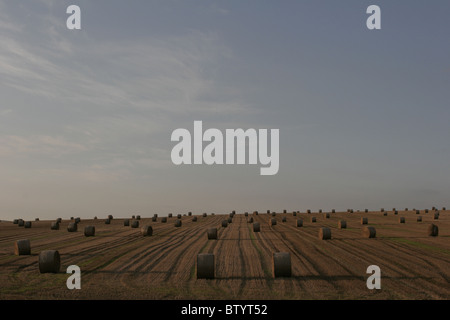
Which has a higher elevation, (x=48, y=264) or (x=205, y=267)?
(x=205, y=267)

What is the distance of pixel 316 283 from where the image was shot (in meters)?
15.1

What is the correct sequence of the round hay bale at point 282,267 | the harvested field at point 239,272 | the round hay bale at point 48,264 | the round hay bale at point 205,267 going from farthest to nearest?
the round hay bale at point 48,264 → the round hay bale at point 282,267 → the round hay bale at point 205,267 → the harvested field at point 239,272

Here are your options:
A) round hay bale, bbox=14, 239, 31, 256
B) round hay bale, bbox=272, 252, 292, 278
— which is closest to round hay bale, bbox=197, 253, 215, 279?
round hay bale, bbox=272, 252, 292, 278

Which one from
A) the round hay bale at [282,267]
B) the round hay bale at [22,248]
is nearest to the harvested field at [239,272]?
the round hay bale at [282,267]

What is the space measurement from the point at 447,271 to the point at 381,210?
2613 inches

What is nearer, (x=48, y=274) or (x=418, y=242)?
(x=48, y=274)

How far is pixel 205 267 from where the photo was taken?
16.0 m

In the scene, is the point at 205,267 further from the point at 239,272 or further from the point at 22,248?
the point at 22,248

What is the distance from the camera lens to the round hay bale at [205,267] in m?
15.9

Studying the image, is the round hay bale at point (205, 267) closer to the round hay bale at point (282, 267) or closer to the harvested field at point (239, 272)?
the harvested field at point (239, 272)

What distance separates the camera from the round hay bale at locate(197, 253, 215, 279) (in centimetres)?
1595

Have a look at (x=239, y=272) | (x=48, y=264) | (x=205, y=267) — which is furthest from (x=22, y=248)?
(x=239, y=272)
